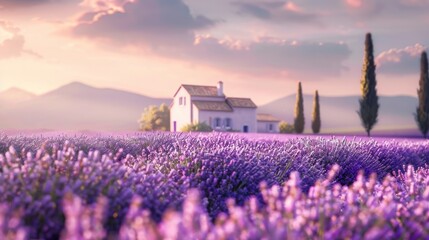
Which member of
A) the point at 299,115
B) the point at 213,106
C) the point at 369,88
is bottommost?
the point at 299,115

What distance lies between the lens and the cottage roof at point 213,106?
1507 inches

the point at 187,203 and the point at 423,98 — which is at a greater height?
the point at 423,98

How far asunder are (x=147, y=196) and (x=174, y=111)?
126 feet

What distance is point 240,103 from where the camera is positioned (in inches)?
1634

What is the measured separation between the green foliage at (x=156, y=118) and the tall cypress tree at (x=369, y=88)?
19255 millimetres

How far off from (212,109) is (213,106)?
82 cm

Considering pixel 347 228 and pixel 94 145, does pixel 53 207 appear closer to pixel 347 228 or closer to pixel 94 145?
pixel 347 228

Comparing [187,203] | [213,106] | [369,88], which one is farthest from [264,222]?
[213,106]

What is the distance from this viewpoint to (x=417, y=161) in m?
11.8

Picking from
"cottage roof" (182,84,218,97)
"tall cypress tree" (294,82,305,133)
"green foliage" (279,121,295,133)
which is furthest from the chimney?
"green foliage" (279,121,295,133)

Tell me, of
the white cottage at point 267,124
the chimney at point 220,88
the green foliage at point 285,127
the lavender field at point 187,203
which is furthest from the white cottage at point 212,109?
the lavender field at point 187,203

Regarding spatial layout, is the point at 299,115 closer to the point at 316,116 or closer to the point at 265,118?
the point at 316,116

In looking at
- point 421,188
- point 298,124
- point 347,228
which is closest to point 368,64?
point 298,124

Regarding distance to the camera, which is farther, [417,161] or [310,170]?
[417,161]
